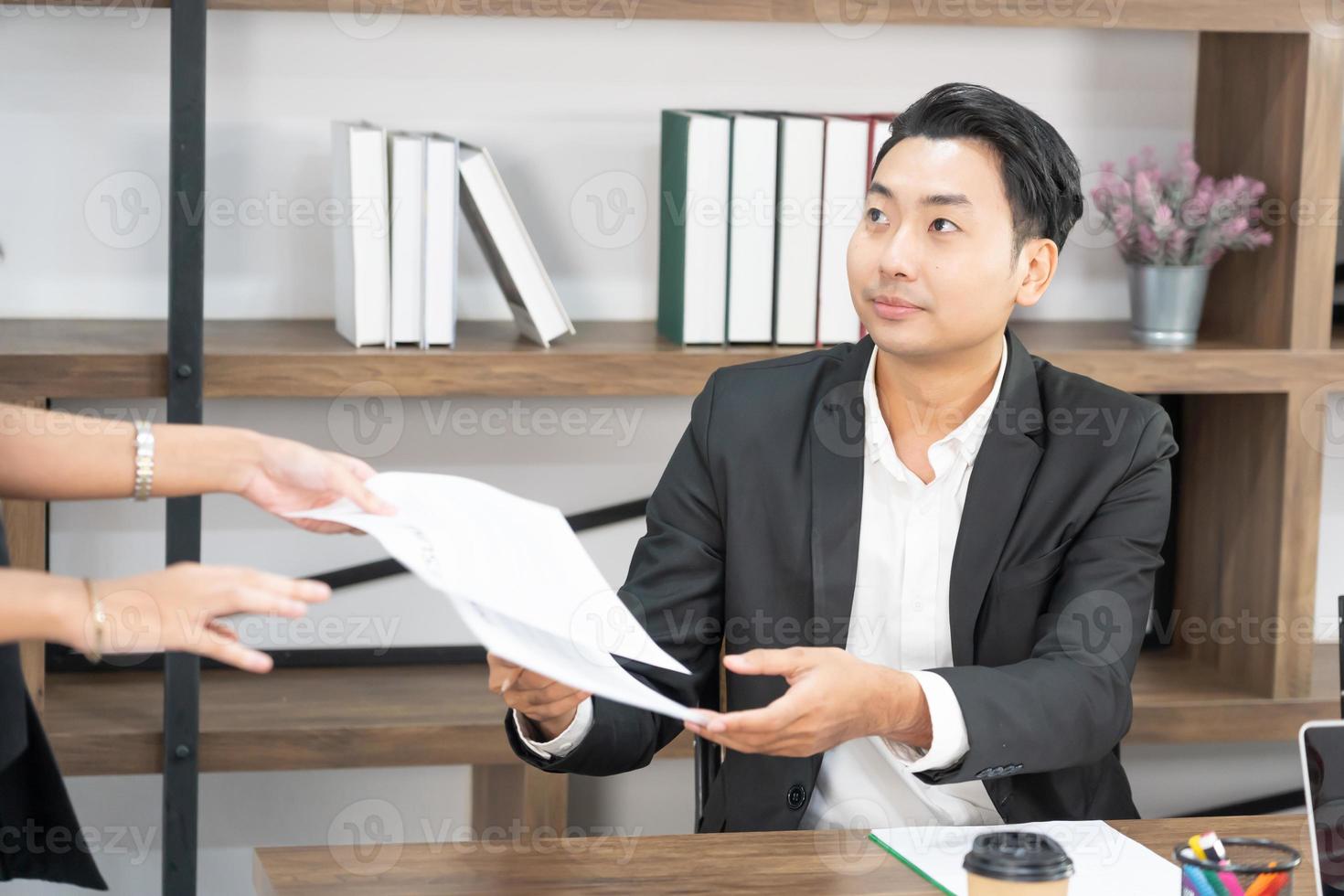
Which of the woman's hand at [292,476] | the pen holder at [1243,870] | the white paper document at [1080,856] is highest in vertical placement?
the woman's hand at [292,476]

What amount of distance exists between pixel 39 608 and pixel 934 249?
942 millimetres

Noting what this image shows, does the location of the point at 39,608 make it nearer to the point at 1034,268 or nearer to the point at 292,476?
the point at 292,476

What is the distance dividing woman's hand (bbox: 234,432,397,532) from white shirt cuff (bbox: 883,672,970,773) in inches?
21.0

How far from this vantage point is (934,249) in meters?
1.54

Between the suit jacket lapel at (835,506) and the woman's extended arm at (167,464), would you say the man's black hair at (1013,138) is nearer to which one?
the suit jacket lapel at (835,506)

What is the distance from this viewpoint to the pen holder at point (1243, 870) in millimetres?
1009

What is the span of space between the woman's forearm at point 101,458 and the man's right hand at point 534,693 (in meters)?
0.29

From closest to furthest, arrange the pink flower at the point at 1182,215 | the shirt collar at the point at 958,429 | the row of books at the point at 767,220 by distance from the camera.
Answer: the shirt collar at the point at 958,429 → the row of books at the point at 767,220 → the pink flower at the point at 1182,215

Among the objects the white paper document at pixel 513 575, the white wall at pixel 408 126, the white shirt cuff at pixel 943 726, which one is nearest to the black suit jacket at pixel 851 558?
the white shirt cuff at pixel 943 726

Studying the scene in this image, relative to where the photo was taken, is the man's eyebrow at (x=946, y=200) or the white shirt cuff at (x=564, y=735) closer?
the white shirt cuff at (x=564, y=735)

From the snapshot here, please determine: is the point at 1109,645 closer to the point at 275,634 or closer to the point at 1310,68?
the point at 1310,68

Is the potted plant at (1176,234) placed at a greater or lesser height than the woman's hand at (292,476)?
greater

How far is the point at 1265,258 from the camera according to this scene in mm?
2178

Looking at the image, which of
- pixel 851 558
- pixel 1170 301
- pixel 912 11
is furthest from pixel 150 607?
pixel 1170 301
